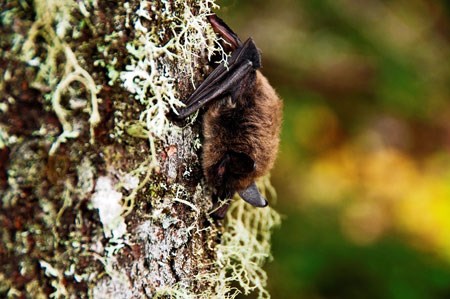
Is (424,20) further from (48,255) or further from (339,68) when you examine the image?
(48,255)

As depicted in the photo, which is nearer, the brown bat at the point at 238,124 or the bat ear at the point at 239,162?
the brown bat at the point at 238,124

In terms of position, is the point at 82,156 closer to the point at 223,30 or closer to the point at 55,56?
the point at 55,56

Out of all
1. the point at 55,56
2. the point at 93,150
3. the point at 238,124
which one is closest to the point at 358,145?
the point at 238,124

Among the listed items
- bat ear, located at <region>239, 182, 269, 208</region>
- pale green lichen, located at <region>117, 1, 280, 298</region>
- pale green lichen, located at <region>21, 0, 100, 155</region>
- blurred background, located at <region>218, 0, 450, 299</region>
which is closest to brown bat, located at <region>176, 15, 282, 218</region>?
bat ear, located at <region>239, 182, 269, 208</region>

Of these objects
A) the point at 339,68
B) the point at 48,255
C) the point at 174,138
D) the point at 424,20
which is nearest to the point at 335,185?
the point at 339,68

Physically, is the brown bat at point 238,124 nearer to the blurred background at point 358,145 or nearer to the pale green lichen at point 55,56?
the pale green lichen at point 55,56

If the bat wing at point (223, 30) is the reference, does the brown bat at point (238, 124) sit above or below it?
below

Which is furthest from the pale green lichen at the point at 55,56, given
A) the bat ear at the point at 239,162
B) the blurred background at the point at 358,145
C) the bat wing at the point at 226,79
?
the blurred background at the point at 358,145
